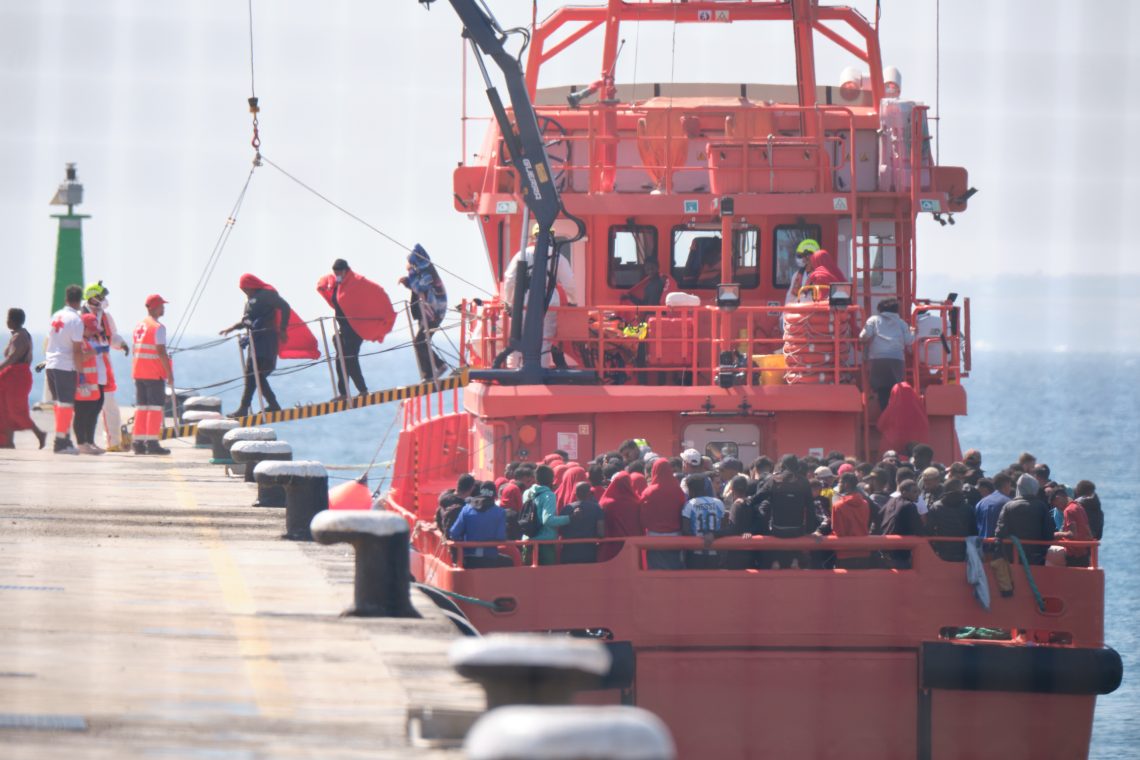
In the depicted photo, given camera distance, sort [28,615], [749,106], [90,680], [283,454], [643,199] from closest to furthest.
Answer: [90,680]
[28,615]
[283,454]
[643,199]
[749,106]

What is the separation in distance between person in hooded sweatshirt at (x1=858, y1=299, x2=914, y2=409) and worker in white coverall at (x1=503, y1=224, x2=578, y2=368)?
2943 mm

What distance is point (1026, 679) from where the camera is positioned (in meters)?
14.2

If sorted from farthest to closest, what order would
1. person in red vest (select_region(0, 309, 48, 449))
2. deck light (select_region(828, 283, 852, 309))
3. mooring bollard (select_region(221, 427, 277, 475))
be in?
1. mooring bollard (select_region(221, 427, 277, 475))
2. person in red vest (select_region(0, 309, 48, 449))
3. deck light (select_region(828, 283, 852, 309))

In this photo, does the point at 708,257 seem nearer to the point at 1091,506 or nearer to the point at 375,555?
the point at 1091,506

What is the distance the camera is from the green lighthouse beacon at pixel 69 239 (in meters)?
29.2

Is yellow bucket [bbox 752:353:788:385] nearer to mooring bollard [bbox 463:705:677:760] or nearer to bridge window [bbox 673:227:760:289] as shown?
bridge window [bbox 673:227:760:289]

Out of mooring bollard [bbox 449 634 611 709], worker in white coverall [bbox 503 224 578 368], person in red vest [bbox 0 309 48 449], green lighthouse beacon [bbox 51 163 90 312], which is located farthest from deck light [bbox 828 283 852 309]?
green lighthouse beacon [bbox 51 163 90 312]

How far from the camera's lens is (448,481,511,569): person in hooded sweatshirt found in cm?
1413

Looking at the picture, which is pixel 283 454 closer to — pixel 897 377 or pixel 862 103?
pixel 897 377

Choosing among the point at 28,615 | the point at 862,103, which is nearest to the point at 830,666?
the point at 28,615

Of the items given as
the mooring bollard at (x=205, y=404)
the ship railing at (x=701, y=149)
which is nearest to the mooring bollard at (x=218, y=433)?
the ship railing at (x=701, y=149)

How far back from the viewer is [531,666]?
6461 millimetres

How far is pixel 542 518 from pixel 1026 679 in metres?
3.76

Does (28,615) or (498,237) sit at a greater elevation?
(498,237)
